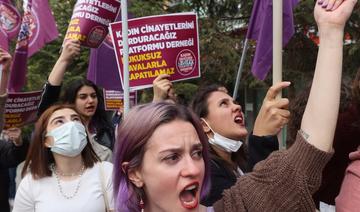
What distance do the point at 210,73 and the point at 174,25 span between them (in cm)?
647

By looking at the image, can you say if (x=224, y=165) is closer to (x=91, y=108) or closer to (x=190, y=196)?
(x=190, y=196)

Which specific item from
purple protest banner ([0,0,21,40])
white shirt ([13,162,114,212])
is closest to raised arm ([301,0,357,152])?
white shirt ([13,162,114,212])

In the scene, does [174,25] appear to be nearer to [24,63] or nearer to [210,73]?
[24,63]

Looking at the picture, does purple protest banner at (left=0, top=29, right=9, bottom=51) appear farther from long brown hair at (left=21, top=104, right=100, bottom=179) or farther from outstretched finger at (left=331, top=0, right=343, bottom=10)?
outstretched finger at (left=331, top=0, right=343, bottom=10)

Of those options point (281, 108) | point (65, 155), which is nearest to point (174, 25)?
point (65, 155)

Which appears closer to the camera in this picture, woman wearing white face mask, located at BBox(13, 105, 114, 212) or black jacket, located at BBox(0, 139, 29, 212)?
woman wearing white face mask, located at BBox(13, 105, 114, 212)

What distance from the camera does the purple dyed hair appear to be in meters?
2.01

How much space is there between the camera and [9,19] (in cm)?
557

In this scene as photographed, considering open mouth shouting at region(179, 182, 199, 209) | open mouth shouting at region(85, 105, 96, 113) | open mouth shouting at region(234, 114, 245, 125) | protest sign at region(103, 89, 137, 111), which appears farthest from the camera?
protest sign at region(103, 89, 137, 111)

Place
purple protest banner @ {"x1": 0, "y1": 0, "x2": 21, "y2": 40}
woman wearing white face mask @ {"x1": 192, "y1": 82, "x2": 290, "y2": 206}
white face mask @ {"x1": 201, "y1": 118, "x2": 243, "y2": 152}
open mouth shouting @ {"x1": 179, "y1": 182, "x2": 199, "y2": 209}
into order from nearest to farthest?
open mouth shouting @ {"x1": 179, "y1": 182, "x2": 199, "y2": 209}
woman wearing white face mask @ {"x1": 192, "y1": 82, "x2": 290, "y2": 206}
white face mask @ {"x1": 201, "y1": 118, "x2": 243, "y2": 152}
purple protest banner @ {"x1": 0, "y1": 0, "x2": 21, "y2": 40}

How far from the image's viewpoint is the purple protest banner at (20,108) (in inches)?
194

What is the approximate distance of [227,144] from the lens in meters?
3.31

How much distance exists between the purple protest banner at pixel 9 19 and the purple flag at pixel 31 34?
0.25 ft

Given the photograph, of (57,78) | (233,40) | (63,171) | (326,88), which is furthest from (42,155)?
(233,40)
